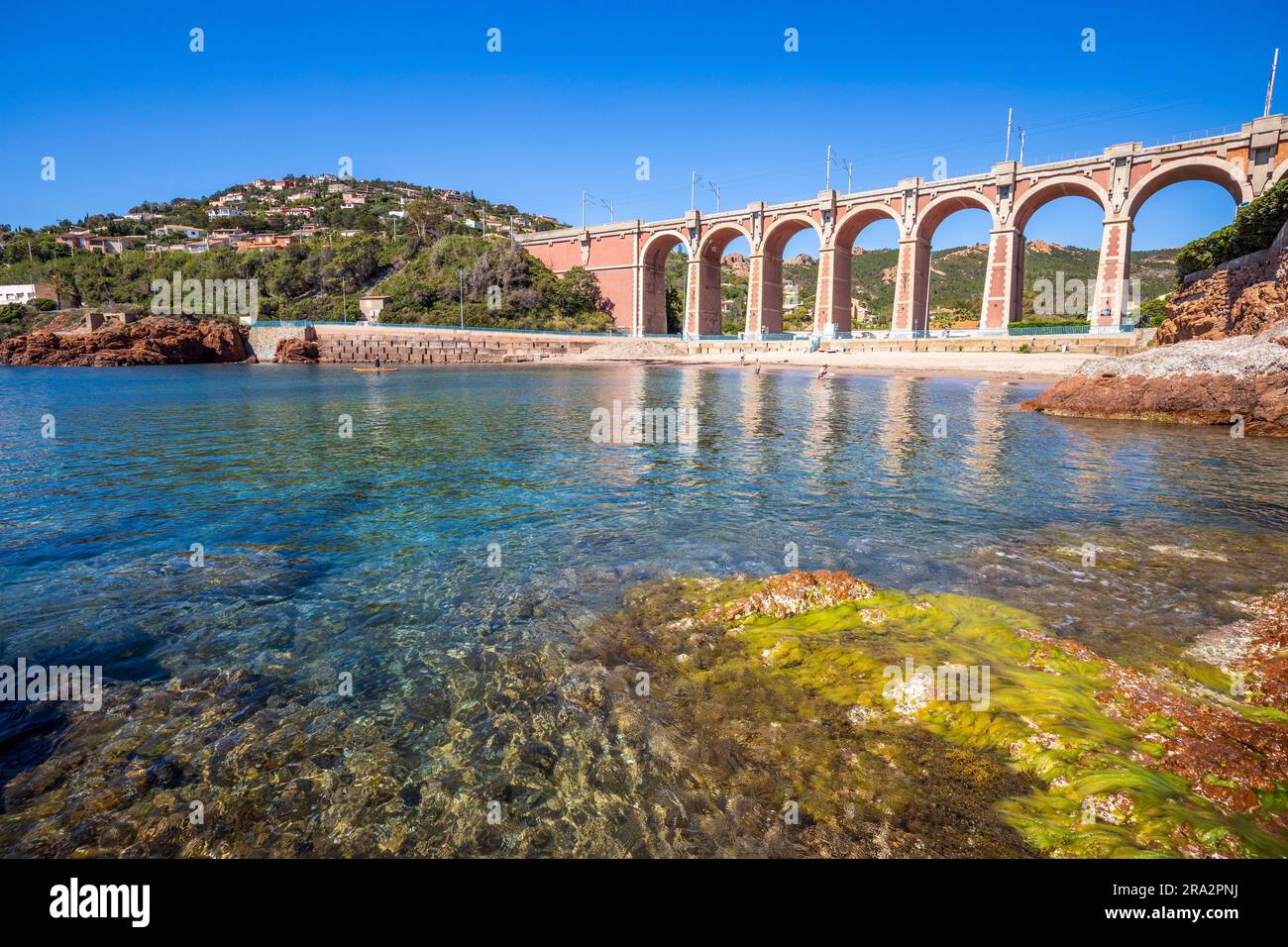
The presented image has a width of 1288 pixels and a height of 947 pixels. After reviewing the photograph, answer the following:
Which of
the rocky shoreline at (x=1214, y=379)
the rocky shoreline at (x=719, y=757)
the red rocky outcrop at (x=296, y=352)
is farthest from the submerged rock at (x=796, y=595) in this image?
the red rocky outcrop at (x=296, y=352)

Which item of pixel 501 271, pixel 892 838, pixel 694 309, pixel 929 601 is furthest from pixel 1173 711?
pixel 501 271

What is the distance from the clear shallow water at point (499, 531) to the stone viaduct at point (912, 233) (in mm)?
38009

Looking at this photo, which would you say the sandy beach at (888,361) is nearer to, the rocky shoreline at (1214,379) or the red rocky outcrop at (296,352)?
the rocky shoreline at (1214,379)

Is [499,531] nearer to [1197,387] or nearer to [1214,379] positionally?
[1197,387]

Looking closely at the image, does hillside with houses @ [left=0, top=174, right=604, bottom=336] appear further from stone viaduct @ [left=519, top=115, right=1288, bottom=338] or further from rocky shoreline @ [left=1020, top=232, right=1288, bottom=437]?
rocky shoreline @ [left=1020, top=232, right=1288, bottom=437]

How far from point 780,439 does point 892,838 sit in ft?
45.2

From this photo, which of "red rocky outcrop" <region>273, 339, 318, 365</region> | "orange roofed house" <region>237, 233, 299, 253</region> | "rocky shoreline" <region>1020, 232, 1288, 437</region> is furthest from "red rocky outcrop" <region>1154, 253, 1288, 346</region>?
"orange roofed house" <region>237, 233, 299, 253</region>

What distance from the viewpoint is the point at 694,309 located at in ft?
236

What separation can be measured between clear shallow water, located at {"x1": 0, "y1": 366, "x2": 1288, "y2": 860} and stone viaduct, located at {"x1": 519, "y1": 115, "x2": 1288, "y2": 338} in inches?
1496

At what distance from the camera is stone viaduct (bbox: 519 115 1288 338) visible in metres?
42.4

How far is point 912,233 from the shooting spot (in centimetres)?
5478

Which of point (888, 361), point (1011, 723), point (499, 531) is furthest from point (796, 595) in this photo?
point (888, 361)

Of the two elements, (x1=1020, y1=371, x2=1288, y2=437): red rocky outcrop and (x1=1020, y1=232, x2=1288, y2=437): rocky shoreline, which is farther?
(x1=1020, y1=232, x2=1288, y2=437): rocky shoreline

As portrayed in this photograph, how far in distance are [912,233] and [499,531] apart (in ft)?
190
